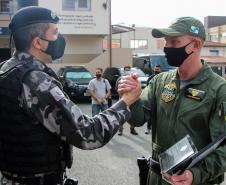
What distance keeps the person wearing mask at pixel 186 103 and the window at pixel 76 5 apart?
→ 24943 millimetres

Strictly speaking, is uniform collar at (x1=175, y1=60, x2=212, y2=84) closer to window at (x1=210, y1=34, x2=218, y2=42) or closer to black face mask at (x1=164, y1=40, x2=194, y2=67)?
black face mask at (x1=164, y1=40, x2=194, y2=67)

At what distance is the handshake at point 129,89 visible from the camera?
263cm

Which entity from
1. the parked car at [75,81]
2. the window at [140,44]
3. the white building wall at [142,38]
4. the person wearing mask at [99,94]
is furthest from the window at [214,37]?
the person wearing mask at [99,94]

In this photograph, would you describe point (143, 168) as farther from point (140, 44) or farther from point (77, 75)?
point (140, 44)

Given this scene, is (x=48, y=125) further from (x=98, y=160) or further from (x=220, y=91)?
(x=98, y=160)

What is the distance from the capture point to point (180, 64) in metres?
2.97

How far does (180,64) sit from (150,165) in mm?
729

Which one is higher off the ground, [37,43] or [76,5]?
[76,5]

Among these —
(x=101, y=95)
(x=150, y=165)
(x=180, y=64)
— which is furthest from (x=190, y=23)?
(x=101, y=95)

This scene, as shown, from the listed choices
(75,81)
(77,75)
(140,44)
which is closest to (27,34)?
(75,81)

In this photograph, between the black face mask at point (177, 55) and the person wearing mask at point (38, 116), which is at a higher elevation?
the black face mask at point (177, 55)

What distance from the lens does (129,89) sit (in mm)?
2627

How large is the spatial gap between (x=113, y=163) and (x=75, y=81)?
38.9 feet

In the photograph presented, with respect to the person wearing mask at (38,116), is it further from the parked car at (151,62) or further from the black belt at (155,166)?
the parked car at (151,62)
